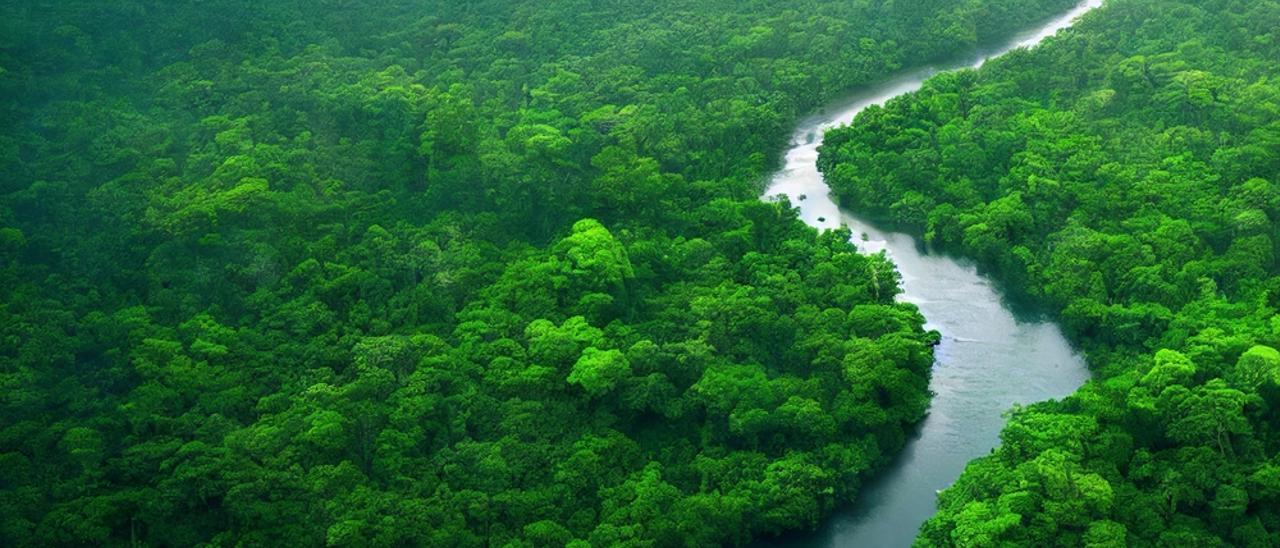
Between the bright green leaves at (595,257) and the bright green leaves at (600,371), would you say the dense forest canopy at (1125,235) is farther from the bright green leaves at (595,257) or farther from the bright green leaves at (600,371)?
the bright green leaves at (595,257)

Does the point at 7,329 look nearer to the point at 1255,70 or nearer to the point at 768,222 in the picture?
the point at 768,222

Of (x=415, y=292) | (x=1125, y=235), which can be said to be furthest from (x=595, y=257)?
(x=1125, y=235)

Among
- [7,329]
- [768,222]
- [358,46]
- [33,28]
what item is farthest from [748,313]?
[33,28]

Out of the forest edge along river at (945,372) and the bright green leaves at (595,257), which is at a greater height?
the bright green leaves at (595,257)

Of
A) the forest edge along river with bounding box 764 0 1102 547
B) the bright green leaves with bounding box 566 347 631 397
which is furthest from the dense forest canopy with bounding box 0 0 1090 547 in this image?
the forest edge along river with bounding box 764 0 1102 547

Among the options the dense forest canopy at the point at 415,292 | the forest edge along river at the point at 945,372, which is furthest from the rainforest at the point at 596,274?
the forest edge along river at the point at 945,372

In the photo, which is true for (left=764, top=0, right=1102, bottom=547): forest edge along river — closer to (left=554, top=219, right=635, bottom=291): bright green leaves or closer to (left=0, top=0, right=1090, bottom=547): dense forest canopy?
(left=0, top=0, right=1090, bottom=547): dense forest canopy
